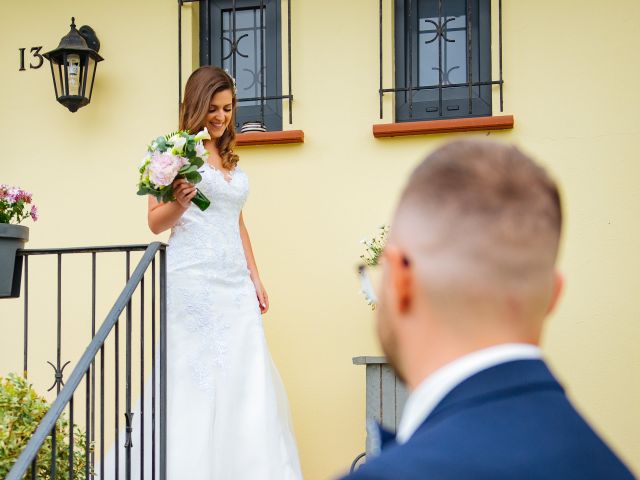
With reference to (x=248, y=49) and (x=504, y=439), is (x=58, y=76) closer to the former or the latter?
(x=248, y=49)

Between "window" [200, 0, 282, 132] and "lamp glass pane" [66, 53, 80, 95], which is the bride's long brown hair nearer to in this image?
"window" [200, 0, 282, 132]

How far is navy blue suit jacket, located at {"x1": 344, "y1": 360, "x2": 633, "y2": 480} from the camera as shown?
82 cm

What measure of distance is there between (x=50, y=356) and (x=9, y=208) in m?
1.39

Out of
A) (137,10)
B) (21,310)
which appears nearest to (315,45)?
(137,10)

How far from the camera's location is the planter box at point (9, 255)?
358cm

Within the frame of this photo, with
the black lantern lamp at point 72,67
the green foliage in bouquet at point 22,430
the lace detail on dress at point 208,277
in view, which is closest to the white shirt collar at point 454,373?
the green foliage in bouquet at point 22,430

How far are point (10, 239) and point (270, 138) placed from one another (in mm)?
1471

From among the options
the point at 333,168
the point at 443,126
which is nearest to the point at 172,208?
the point at 333,168

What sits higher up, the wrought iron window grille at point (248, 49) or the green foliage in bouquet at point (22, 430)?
the wrought iron window grille at point (248, 49)

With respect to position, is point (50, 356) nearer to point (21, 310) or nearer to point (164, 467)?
point (21, 310)

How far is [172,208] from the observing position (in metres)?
3.60

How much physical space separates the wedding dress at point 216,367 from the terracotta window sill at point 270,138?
2.48 ft

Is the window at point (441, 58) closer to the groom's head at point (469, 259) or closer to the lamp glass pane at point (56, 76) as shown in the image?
the lamp glass pane at point (56, 76)

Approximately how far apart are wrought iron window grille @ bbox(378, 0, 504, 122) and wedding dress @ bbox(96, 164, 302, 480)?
4.05 feet
